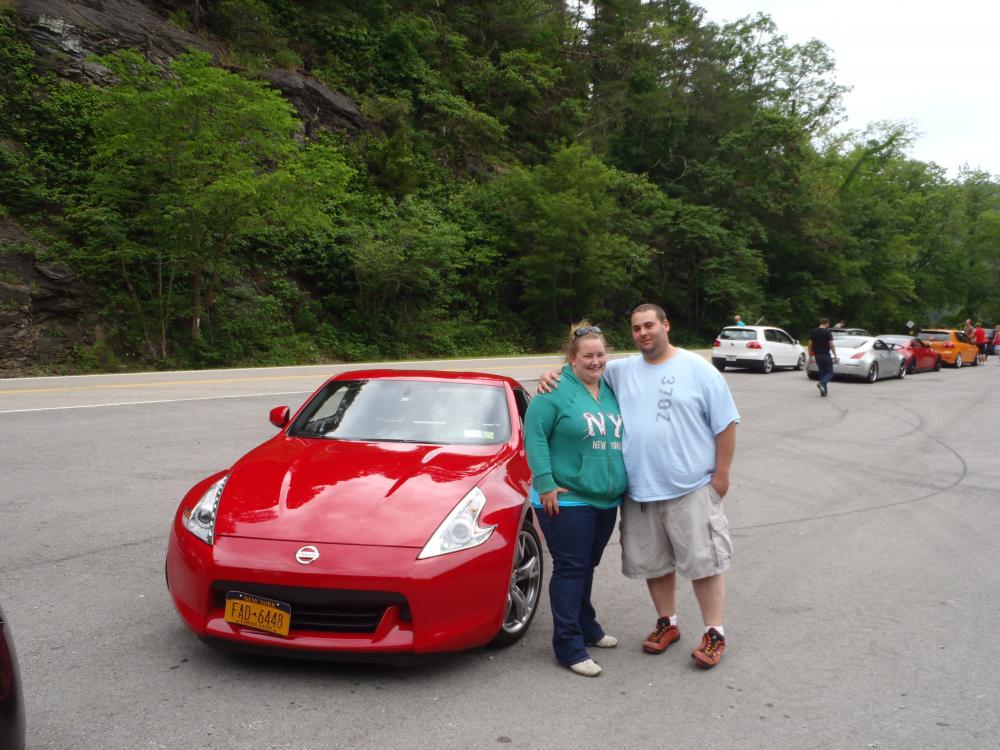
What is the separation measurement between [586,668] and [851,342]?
22.1 metres

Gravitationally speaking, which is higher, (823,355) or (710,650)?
(823,355)

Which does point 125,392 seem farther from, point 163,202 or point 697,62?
point 697,62

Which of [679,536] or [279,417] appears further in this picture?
[279,417]

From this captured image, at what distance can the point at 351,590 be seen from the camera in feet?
11.7

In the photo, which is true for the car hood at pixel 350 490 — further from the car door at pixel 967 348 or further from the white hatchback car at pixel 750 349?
the car door at pixel 967 348

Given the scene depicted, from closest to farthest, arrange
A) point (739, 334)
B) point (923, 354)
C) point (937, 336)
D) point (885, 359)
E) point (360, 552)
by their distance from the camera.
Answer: point (360, 552)
point (885, 359)
point (739, 334)
point (923, 354)
point (937, 336)

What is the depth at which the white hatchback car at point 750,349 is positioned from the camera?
88.9 ft

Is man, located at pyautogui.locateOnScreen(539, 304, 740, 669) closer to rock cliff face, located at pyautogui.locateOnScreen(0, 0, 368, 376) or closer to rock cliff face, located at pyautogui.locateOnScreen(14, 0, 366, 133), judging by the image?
rock cliff face, located at pyautogui.locateOnScreen(0, 0, 368, 376)

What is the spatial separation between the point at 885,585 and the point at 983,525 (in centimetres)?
247

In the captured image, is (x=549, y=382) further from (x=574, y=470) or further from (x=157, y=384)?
(x=157, y=384)

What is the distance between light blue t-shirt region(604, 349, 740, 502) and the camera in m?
3.94

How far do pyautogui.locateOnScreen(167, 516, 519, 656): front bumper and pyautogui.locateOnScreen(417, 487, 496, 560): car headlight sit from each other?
55 mm

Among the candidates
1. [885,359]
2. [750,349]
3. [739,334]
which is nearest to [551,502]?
[885,359]

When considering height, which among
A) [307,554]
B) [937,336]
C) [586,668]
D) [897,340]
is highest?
[307,554]
